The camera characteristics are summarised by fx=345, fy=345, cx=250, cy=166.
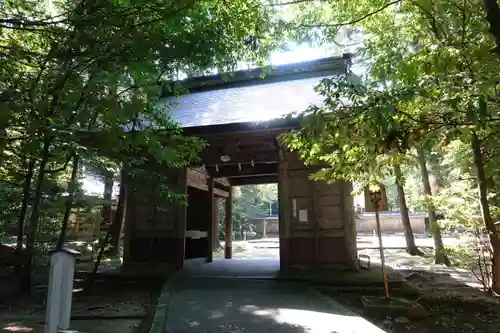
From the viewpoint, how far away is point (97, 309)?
18.9ft

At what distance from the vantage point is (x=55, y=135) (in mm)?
2262

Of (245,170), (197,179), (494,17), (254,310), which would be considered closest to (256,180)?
(245,170)

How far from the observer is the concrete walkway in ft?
13.1

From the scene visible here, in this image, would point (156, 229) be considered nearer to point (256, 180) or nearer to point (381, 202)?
point (256, 180)

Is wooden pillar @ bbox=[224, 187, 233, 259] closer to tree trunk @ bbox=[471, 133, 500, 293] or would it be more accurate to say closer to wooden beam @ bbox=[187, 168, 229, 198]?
wooden beam @ bbox=[187, 168, 229, 198]

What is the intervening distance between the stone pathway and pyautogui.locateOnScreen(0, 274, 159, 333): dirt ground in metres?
0.62

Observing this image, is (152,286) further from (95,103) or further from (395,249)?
(395,249)

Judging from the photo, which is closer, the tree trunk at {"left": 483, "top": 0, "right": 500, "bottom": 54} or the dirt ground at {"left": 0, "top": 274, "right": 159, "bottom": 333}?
the tree trunk at {"left": 483, "top": 0, "right": 500, "bottom": 54}

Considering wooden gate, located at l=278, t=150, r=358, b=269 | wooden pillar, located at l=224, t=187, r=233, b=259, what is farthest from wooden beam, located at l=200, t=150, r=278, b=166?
wooden pillar, located at l=224, t=187, r=233, b=259

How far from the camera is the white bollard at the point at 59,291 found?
7.49ft

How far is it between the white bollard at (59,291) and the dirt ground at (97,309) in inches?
90.1

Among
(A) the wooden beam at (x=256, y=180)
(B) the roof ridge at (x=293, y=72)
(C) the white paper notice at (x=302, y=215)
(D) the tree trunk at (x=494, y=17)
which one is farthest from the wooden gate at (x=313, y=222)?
(D) the tree trunk at (x=494, y=17)

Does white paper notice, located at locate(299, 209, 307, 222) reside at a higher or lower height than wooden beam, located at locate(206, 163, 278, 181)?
lower

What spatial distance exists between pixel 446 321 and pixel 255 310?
2878 millimetres
